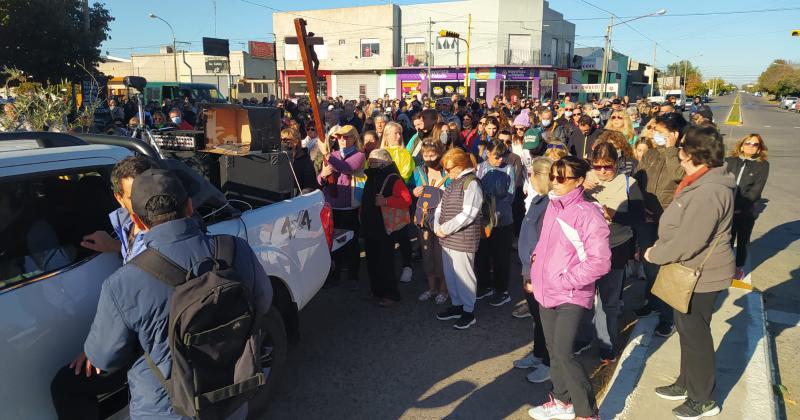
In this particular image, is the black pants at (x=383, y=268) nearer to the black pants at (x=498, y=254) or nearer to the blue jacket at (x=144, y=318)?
the black pants at (x=498, y=254)

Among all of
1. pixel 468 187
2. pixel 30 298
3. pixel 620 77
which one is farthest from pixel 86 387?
pixel 620 77

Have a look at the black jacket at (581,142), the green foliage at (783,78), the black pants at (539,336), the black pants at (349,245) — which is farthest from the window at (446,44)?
the green foliage at (783,78)

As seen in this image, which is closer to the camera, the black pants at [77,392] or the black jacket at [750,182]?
the black pants at [77,392]

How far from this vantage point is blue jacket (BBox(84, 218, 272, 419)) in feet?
6.42

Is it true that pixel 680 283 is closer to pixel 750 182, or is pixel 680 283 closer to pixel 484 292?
pixel 484 292

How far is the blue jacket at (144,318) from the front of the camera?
77.1 inches

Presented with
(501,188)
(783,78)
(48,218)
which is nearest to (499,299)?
(501,188)

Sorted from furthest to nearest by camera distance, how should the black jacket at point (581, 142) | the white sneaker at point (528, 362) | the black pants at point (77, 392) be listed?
the black jacket at point (581, 142), the white sneaker at point (528, 362), the black pants at point (77, 392)

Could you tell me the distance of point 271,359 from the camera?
3.43 meters

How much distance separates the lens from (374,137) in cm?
A: 643

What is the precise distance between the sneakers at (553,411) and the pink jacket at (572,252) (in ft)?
2.36

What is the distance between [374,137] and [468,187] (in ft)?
7.20

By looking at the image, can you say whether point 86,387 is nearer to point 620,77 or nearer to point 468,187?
point 468,187

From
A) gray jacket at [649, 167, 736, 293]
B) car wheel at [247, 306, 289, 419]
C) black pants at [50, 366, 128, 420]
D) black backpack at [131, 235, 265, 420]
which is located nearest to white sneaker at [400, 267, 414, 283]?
car wheel at [247, 306, 289, 419]
